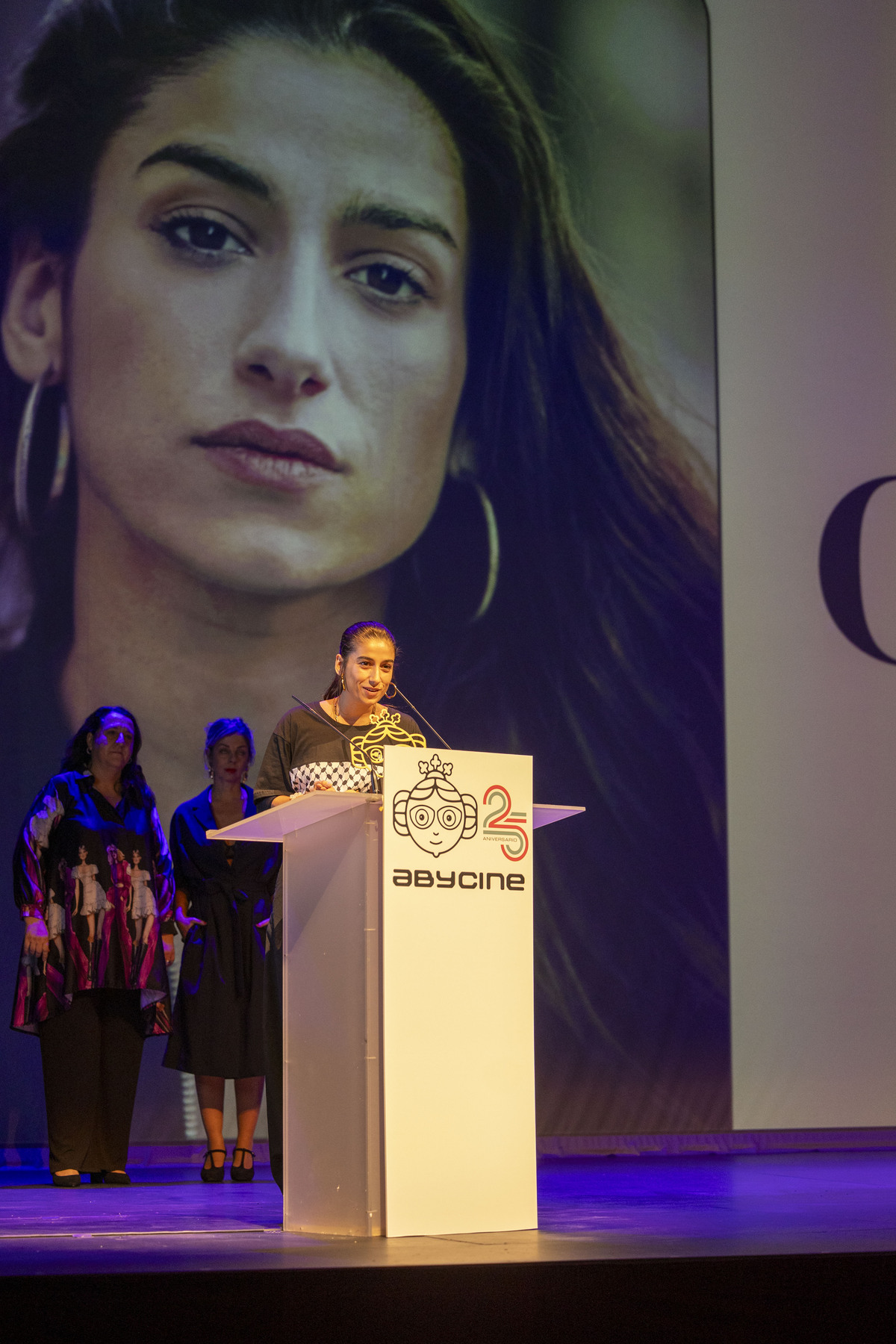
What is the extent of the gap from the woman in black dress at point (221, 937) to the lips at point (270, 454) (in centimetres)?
129

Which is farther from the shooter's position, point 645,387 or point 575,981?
point 645,387

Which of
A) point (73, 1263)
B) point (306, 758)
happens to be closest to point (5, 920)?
point (306, 758)

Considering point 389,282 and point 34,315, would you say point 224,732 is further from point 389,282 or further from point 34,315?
point 389,282

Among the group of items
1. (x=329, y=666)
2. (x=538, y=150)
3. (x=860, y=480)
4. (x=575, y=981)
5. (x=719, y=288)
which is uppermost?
(x=538, y=150)

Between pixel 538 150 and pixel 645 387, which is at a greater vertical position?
pixel 538 150

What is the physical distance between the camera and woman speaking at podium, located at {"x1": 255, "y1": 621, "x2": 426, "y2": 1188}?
10.6 feet

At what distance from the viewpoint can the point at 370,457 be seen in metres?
5.91

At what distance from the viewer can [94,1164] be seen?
452 cm

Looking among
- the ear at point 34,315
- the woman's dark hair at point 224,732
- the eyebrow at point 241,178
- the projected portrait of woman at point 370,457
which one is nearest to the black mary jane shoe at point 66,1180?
the woman's dark hair at point 224,732

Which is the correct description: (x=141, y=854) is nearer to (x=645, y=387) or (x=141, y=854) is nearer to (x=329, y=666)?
(x=329, y=666)

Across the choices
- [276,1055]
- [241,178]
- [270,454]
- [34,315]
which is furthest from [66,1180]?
[241,178]

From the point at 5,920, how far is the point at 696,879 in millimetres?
2715

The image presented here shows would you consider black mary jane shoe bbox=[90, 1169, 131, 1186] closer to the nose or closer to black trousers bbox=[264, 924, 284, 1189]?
black trousers bbox=[264, 924, 284, 1189]

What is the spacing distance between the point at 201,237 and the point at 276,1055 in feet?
11.4
